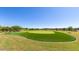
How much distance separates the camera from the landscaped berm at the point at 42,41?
298 centimetres

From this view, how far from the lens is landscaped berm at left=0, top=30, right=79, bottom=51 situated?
2.98 metres

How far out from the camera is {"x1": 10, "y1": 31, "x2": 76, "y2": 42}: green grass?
2.99 metres

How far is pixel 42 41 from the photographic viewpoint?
9.84ft

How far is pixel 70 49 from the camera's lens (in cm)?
298

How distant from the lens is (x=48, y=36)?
2994 millimetres

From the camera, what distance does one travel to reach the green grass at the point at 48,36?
2.99 meters

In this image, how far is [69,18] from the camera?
3.00 metres

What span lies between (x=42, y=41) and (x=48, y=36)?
0.09 m
